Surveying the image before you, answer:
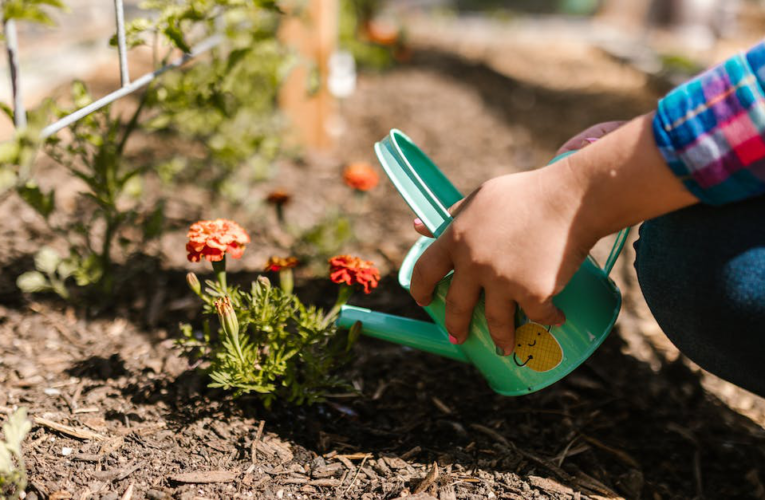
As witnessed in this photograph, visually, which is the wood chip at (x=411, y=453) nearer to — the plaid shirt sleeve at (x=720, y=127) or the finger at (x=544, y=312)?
the finger at (x=544, y=312)

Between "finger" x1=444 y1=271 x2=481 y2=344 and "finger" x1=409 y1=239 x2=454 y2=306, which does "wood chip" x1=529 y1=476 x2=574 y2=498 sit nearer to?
"finger" x1=444 y1=271 x2=481 y2=344

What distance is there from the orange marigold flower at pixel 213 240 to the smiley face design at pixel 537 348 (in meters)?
0.53

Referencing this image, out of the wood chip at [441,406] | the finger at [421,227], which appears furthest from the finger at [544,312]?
the wood chip at [441,406]

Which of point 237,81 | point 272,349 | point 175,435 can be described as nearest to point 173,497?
point 175,435

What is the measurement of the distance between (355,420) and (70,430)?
568mm

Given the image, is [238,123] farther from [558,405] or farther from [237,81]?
[558,405]

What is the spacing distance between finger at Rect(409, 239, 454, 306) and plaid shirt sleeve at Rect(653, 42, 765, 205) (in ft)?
1.17

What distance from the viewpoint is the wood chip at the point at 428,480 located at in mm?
1212

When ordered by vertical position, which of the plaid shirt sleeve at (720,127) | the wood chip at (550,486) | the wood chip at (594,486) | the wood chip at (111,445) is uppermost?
the plaid shirt sleeve at (720,127)

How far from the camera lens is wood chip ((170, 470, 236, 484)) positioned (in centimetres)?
120

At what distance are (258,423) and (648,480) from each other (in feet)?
2.63

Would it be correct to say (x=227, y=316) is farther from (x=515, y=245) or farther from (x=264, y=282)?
(x=515, y=245)

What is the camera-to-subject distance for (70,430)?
1.27m

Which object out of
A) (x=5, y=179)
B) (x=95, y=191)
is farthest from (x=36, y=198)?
(x=5, y=179)
